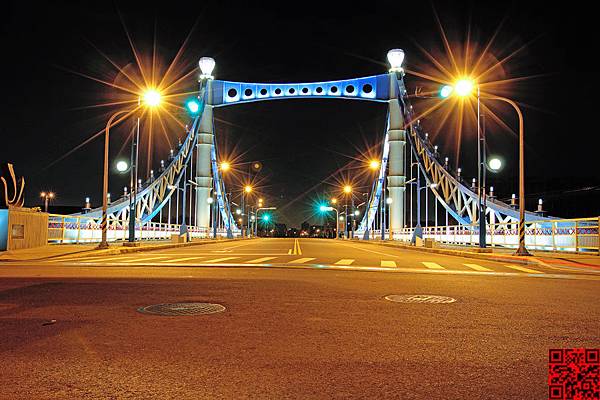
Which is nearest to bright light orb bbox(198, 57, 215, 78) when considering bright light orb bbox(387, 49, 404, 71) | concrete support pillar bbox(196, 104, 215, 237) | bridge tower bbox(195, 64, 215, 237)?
bridge tower bbox(195, 64, 215, 237)

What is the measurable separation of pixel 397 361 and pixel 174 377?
74.5 inches

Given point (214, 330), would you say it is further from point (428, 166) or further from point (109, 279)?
point (428, 166)

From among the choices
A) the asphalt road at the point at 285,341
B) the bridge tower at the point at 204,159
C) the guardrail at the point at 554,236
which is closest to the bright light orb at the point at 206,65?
the bridge tower at the point at 204,159

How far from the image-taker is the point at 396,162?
6069 centimetres

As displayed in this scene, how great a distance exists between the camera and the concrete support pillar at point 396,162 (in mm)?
58969

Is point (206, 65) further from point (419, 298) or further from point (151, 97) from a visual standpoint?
point (419, 298)

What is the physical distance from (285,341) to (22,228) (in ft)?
70.0

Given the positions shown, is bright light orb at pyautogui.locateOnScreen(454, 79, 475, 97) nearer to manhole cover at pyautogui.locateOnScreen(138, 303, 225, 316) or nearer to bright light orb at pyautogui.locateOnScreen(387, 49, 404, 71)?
manhole cover at pyautogui.locateOnScreen(138, 303, 225, 316)

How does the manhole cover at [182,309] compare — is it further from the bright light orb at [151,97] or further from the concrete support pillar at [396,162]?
the concrete support pillar at [396,162]

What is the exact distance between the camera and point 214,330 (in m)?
6.50

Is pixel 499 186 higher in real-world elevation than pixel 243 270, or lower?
higher

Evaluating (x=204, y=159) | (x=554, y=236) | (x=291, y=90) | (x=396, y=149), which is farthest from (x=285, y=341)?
(x=291, y=90)

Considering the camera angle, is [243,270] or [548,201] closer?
[243,270]

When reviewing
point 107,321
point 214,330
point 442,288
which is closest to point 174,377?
point 214,330
